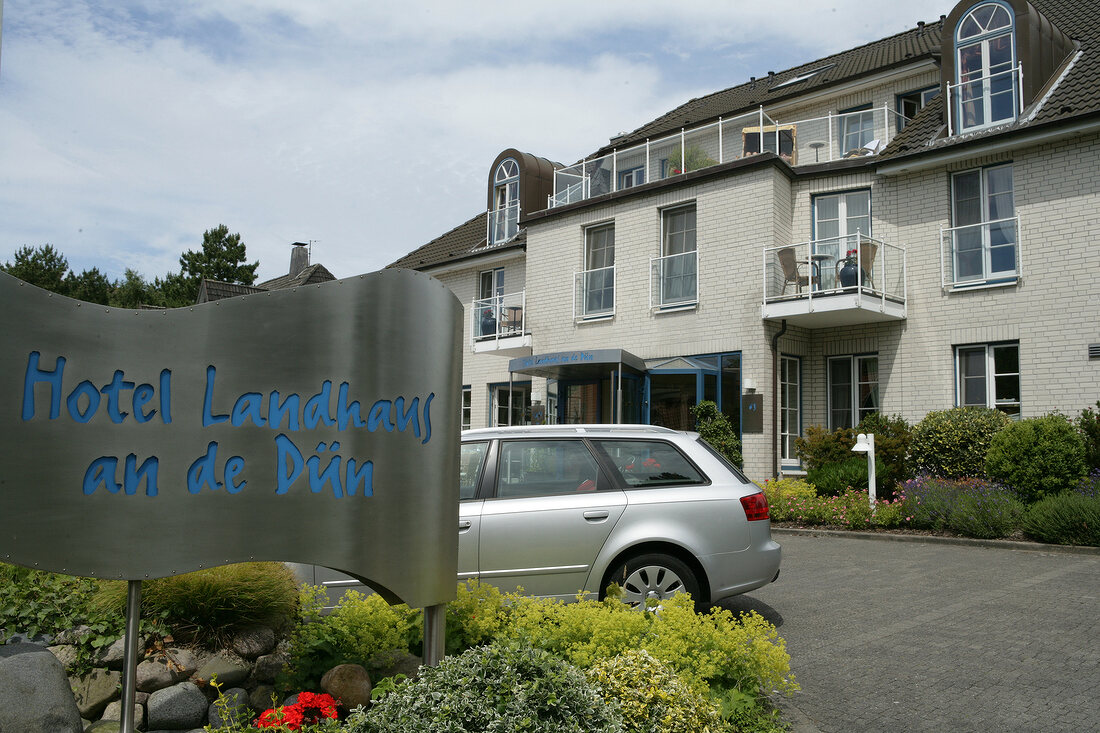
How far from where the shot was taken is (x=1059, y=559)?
31.8 ft

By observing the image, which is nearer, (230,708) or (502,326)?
(230,708)

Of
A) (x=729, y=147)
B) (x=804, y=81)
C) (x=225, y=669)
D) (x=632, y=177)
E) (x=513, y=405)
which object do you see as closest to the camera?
(x=225, y=669)

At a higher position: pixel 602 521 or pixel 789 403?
pixel 789 403

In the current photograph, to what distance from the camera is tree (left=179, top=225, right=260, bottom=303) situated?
4619cm

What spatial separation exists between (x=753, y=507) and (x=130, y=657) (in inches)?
172

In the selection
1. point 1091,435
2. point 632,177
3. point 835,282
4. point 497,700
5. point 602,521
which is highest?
point 632,177

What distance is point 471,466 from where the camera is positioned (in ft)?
20.5

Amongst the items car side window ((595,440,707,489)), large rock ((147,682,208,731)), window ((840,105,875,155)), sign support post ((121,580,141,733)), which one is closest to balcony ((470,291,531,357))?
window ((840,105,875,155))

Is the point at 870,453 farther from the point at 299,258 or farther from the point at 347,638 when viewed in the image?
the point at 299,258

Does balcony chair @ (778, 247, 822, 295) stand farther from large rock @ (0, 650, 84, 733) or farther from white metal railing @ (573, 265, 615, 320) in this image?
large rock @ (0, 650, 84, 733)

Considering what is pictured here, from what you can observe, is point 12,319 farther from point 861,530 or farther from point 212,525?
point 861,530

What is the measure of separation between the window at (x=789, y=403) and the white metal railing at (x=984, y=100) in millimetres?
5584

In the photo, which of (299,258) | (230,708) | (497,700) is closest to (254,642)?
(230,708)

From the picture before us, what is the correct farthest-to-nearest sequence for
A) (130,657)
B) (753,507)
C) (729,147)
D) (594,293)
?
(729,147) → (594,293) → (753,507) → (130,657)
